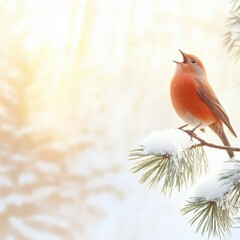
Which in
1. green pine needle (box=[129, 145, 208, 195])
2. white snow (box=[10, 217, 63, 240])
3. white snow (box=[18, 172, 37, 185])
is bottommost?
green pine needle (box=[129, 145, 208, 195])

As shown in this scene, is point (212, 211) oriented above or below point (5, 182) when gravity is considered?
below

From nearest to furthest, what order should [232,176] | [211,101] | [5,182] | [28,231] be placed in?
[232,176] < [211,101] < [5,182] < [28,231]

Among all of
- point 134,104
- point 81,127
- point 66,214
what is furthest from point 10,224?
point 134,104

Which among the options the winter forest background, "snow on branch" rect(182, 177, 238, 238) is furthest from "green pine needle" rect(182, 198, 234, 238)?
the winter forest background

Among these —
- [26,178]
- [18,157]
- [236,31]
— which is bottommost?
[236,31]

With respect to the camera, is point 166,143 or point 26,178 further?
point 26,178

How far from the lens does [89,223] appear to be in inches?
115

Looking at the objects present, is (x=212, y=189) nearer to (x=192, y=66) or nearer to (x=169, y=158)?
(x=169, y=158)

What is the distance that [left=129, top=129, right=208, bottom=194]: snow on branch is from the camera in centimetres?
39

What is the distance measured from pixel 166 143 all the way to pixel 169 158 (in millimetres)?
19

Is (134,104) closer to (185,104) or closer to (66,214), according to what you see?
(66,214)

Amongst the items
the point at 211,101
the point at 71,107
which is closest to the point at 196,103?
the point at 211,101

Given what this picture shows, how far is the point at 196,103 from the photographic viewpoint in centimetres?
46

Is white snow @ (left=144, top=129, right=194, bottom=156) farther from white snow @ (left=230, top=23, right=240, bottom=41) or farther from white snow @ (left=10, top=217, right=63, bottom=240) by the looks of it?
white snow @ (left=10, top=217, right=63, bottom=240)
